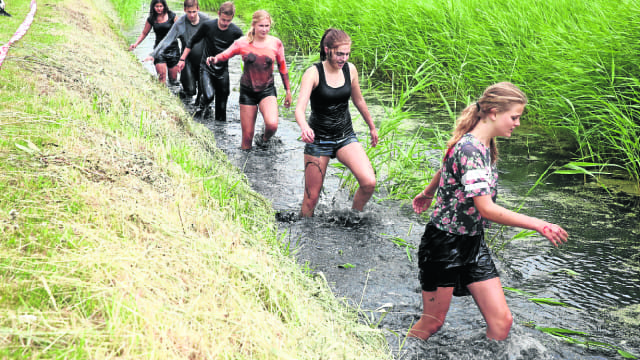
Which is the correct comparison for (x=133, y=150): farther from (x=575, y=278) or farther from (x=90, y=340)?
(x=575, y=278)

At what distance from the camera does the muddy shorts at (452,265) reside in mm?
3240

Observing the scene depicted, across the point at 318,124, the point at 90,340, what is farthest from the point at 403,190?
the point at 90,340

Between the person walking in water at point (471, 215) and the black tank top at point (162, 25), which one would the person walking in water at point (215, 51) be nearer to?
the black tank top at point (162, 25)

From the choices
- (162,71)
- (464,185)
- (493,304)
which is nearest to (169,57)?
(162,71)

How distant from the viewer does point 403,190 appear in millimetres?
6047

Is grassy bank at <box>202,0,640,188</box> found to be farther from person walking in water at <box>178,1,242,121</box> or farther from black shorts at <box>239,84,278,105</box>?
person walking in water at <box>178,1,242,121</box>

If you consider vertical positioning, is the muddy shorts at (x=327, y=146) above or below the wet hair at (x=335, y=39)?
below

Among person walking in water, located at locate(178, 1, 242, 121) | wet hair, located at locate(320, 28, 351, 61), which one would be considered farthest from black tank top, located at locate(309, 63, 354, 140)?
person walking in water, located at locate(178, 1, 242, 121)

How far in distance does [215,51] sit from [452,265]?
226 inches

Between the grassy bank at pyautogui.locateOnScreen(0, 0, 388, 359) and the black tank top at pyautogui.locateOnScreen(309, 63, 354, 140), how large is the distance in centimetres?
89

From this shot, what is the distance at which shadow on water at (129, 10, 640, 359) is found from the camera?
370 cm

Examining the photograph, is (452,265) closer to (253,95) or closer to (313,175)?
(313,175)

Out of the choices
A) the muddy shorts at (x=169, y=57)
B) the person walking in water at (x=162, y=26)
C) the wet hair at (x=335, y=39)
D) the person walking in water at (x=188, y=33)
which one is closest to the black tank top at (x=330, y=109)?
the wet hair at (x=335, y=39)

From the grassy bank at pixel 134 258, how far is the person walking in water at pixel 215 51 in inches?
112
